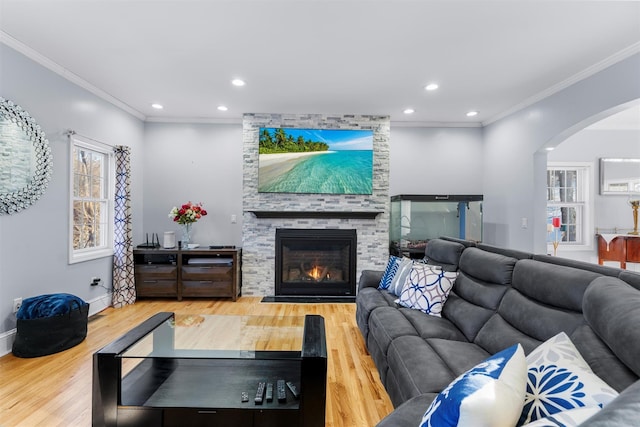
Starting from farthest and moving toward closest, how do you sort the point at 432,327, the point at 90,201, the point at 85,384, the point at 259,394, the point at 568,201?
the point at 568,201
the point at 90,201
the point at 85,384
the point at 432,327
the point at 259,394

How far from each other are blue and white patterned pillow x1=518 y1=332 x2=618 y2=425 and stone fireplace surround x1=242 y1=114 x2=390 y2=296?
3465 mm

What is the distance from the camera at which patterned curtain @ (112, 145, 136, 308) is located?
3.96 metres

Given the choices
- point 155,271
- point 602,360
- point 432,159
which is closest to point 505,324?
point 602,360

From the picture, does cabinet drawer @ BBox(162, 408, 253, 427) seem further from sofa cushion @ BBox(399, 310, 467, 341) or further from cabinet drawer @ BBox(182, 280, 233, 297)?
cabinet drawer @ BBox(182, 280, 233, 297)

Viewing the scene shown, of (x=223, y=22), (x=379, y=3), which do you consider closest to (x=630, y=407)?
(x=379, y=3)

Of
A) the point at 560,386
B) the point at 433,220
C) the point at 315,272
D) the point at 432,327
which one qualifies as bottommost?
the point at 315,272

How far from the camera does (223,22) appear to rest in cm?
235

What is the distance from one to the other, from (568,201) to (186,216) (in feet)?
20.0

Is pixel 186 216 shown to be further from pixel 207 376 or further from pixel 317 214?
pixel 207 376

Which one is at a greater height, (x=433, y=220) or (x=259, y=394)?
(x=433, y=220)

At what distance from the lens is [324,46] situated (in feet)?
8.71

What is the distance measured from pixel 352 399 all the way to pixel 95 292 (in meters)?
3.41

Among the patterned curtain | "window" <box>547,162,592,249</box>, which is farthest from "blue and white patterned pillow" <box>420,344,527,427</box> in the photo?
"window" <box>547,162,592,249</box>

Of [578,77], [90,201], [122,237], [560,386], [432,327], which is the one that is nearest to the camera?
[560,386]
